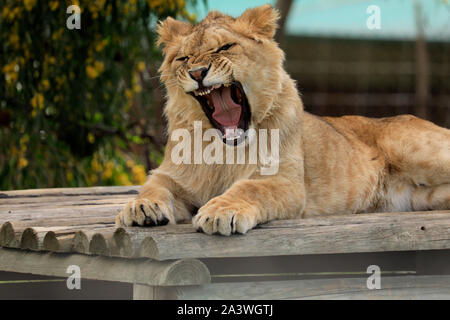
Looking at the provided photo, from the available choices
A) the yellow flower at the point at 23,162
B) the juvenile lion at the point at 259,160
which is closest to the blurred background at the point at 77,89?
the yellow flower at the point at 23,162

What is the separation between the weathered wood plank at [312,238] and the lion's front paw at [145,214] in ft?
0.27

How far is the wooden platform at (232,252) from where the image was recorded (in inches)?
99.6

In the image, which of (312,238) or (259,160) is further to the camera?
(259,160)

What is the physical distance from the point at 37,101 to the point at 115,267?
3096 mm

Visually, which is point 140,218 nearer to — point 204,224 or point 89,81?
point 204,224

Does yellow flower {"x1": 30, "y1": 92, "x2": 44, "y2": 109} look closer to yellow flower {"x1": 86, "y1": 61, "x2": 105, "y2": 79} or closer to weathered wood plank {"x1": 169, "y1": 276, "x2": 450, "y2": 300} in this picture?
yellow flower {"x1": 86, "y1": 61, "x2": 105, "y2": 79}

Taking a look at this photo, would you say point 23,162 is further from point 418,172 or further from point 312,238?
point 312,238

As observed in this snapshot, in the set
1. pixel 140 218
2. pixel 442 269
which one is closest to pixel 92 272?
pixel 140 218

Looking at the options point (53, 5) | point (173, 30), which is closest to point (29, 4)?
point (53, 5)

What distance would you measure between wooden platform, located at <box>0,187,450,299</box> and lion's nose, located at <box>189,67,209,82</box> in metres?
0.53

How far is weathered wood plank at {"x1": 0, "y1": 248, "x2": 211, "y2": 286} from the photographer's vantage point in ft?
8.12

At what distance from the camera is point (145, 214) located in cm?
278

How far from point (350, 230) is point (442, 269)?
683 millimetres

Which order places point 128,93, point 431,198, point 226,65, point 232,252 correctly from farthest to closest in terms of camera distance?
point 128,93 < point 431,198 < point 226,65 < point 232,252
